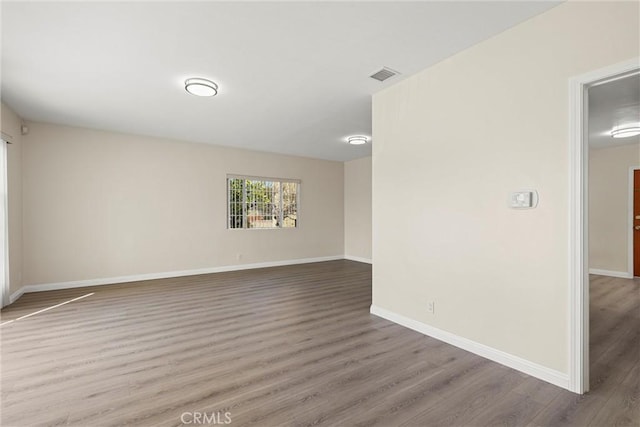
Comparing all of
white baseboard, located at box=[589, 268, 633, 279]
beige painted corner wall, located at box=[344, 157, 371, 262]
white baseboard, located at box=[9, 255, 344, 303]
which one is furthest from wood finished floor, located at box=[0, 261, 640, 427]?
beige painted corner wall, located at box=[344, 157, 371, 262]

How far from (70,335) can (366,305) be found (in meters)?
3.27

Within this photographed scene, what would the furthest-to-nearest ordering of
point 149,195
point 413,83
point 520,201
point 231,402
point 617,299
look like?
1. point 149,195
2. point 617,299
3. point 413,83
4. point 520,201
5. point 231,402

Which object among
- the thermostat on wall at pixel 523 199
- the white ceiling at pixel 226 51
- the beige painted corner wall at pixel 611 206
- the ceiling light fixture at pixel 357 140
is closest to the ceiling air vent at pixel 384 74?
the white ceiling at pixel 226 51

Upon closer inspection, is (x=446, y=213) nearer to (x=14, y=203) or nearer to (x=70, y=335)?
(x=70, y=335)

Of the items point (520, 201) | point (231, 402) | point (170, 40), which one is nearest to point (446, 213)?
point (520, 201)

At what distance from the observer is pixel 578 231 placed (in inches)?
79.0

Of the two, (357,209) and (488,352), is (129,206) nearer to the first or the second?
(357,209)

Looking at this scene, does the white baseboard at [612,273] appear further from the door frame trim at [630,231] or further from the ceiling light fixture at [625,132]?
the ceiling light fixture at [625,132]

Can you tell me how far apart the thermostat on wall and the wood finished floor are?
1276 mm

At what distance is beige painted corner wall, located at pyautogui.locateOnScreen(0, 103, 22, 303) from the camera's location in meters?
4.05

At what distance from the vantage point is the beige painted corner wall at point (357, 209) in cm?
763

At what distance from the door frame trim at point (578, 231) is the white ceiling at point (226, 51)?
75 centimetres

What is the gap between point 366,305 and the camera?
13.1ft

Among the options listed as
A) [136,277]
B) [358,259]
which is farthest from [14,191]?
[358,259]
